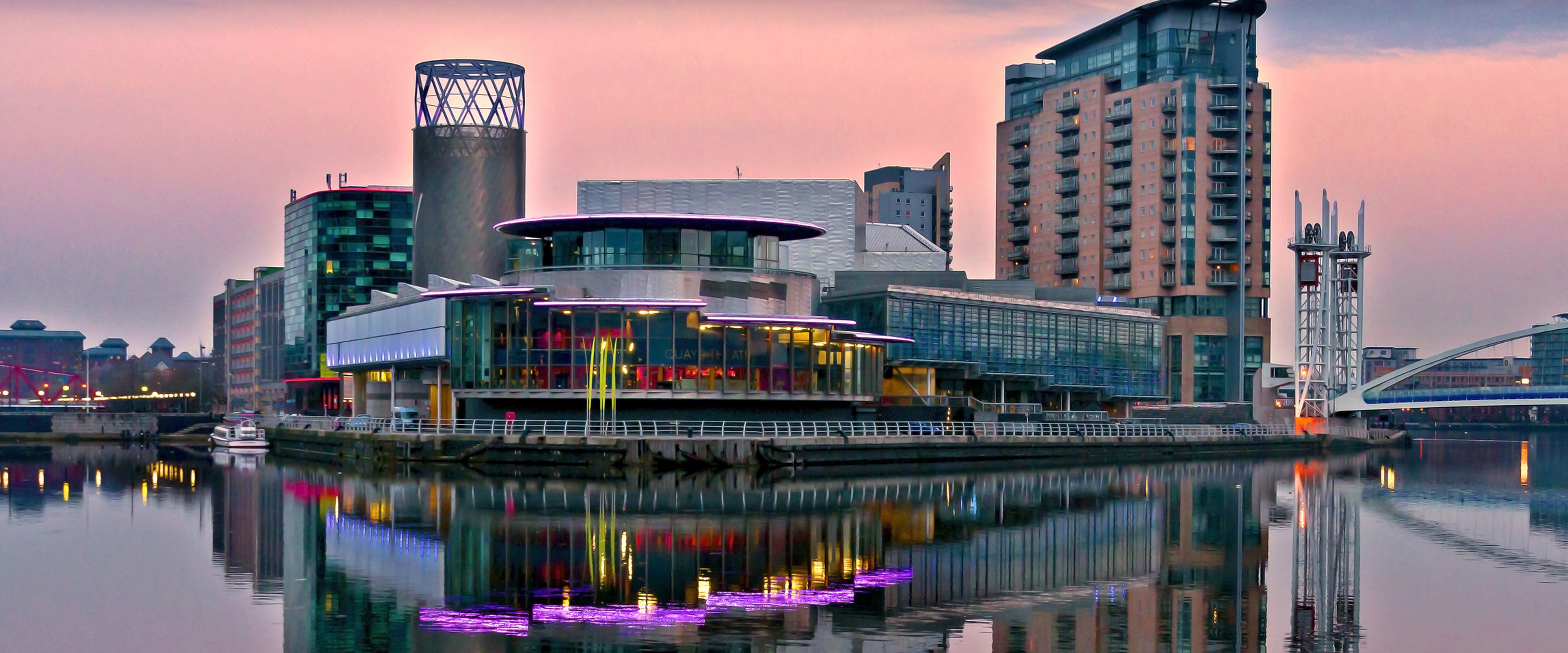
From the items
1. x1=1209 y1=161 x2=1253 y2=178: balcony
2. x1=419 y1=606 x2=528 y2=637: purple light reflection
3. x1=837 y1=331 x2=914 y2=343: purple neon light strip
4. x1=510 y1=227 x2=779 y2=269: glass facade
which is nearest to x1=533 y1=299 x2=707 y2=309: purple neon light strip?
x1=510 y1=227 x2=779 y2=269: glass facade

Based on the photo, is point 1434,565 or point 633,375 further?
point 633,375

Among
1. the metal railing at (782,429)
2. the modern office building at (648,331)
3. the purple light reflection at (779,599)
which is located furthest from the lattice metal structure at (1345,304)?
the purple light reflection at (779,599)

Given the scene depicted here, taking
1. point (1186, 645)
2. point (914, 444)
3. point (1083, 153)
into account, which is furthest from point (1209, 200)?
point (1186, 645)

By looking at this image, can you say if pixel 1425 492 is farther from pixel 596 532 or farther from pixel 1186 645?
pixel 1186 645

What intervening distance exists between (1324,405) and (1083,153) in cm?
4164

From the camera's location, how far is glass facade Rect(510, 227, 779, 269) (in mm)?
95625

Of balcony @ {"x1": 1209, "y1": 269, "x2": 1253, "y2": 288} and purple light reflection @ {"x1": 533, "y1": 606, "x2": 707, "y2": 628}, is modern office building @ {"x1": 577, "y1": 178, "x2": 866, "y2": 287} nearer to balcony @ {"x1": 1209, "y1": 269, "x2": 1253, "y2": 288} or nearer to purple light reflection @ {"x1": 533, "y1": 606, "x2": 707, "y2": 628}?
balcony @ {"x1": 1209, "y1": 269, "x2": 1253, "y2": 288}

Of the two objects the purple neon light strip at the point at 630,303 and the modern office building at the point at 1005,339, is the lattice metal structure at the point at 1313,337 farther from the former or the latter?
the purple neon light strip at the point at 630,303

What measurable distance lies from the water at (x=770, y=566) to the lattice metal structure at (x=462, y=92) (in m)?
69.8

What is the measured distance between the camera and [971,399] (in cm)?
10838

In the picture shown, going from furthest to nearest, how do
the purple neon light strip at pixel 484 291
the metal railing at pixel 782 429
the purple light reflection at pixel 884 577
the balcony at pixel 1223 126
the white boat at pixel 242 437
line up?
1. the balcony at pixel 1223 126
2. the white boat at pixel 242 437
3. the purple neon light strip at pixel 484 291
4. the metal railing at pixel 782 429
5. the purple light reflection at pixel 884 577

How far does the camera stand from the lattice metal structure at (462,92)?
139375 millimetres

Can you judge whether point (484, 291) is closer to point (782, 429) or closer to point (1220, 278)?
point (782, 429)

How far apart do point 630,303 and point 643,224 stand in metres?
8.86
